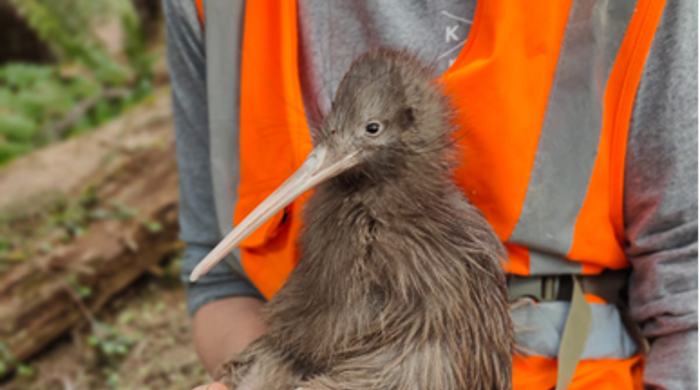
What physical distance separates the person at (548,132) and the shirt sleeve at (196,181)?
140 mm

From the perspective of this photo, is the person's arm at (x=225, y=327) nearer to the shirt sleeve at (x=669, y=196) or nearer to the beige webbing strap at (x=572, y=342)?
the beige webbing strap at (x=572, y=342)

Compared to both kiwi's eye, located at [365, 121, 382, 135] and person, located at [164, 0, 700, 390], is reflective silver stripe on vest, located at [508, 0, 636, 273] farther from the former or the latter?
kiwi's eye, located at [365, 121, 382, 135]

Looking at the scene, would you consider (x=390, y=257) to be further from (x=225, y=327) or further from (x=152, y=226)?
(x=152, y=226)

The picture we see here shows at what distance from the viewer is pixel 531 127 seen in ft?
4.49

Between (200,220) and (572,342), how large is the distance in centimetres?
93

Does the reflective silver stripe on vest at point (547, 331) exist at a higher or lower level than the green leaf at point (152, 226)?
higher

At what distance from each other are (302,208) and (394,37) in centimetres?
41

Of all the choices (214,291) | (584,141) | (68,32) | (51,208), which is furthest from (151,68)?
(584,141)

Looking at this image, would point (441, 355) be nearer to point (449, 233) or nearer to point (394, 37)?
point (449, 233)

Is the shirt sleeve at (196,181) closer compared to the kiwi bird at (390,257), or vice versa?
the kiwi bird at (390,257)

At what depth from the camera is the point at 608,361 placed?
1.51m

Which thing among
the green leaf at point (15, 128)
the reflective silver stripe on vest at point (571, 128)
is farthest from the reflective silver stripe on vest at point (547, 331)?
the green leaf at point (15, 128)

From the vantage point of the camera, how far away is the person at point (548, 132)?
134cm

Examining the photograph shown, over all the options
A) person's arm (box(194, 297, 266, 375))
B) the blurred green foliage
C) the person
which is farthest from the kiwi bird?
the blurred green foliage
